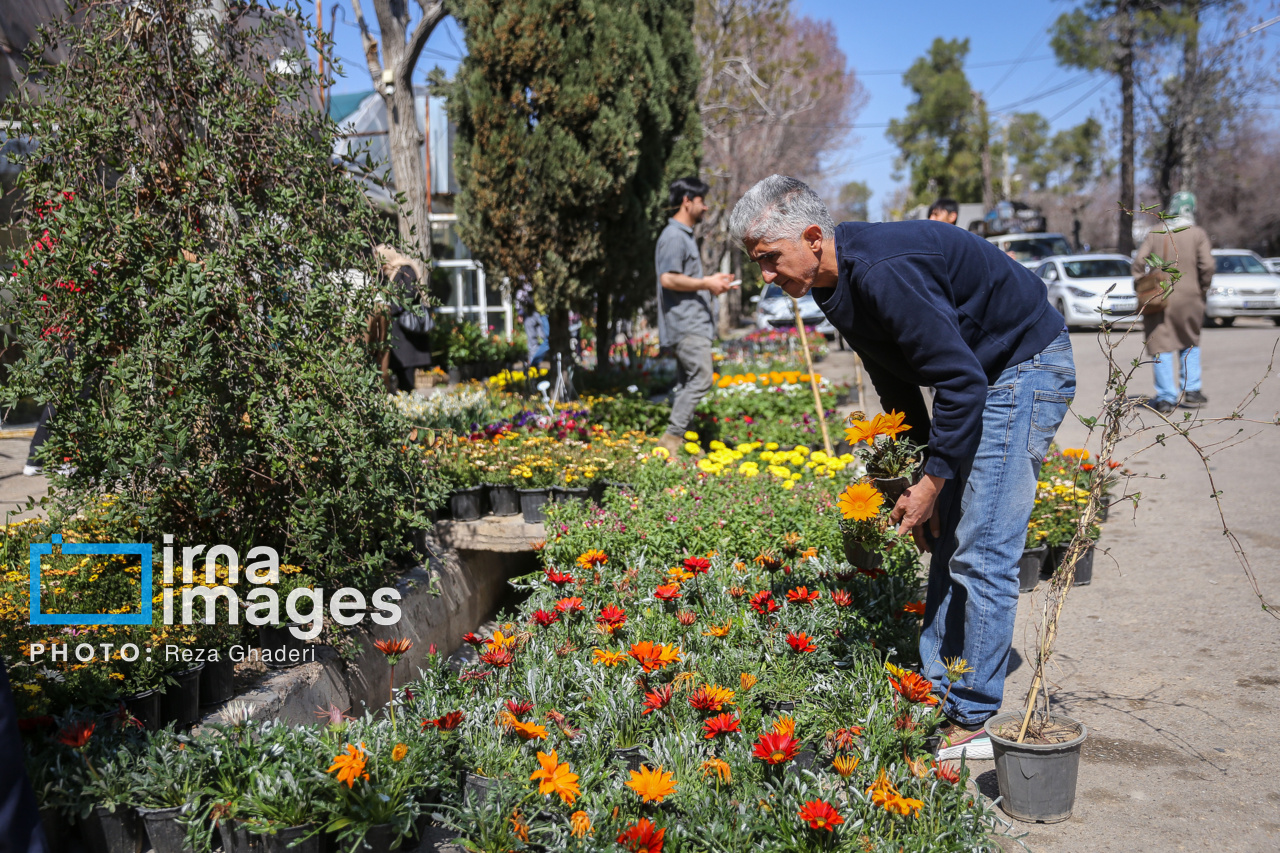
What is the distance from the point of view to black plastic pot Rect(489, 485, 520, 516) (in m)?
5.24

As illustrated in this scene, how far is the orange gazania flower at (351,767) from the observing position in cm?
199

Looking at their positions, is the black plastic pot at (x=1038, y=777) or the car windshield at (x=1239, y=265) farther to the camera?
the car windshield at (x=1239, y=265)

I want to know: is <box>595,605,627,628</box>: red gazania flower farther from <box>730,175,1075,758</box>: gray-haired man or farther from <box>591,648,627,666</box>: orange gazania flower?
<box>730,175,1075,758</box>: gray-haired man

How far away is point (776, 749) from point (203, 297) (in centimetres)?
254

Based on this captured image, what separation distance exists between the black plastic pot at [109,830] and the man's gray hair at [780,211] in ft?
7.54

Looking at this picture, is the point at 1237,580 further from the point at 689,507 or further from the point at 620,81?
the point at 620,81

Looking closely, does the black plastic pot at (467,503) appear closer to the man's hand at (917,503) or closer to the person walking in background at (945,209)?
the man's hand at (917,503)

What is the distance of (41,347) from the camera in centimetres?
305

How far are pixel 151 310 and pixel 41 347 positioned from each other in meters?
0.37

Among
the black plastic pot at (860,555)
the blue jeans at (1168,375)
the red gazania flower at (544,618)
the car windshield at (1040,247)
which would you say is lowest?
the red gazania flower at (544,618)

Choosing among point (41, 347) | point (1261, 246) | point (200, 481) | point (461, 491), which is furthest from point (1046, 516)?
point (1261, 246)

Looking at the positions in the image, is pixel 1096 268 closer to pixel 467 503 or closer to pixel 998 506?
pixel 467 503

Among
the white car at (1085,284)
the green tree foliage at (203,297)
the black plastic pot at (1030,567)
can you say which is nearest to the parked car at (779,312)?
the white car at (1085,284)

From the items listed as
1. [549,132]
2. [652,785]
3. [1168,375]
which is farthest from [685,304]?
[1168,375]
